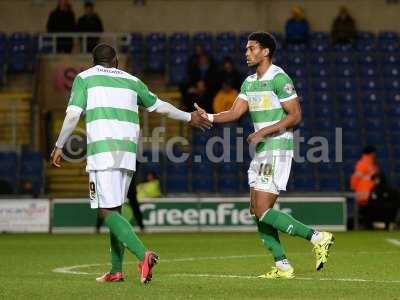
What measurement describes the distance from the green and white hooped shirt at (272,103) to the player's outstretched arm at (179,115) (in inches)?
18.9

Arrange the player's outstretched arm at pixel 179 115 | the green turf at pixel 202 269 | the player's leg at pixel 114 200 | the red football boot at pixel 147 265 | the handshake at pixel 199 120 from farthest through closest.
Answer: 1. the handshake at pixel 199 120
2. the player's outstretched arm at pixel 179 115
3. the player's leg at pixel 114 200
4. the red football boot at pixel 147 265
5. the green turf at pixel 202 269

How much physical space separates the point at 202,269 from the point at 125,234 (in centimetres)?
251

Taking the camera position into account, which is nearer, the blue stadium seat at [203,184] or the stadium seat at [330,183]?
the blue stadium seat at [203,184]

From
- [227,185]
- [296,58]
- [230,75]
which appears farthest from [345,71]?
[227,185]

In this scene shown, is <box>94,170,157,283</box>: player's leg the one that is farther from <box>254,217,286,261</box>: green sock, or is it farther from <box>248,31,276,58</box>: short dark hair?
<box>248,31,276,58</box>: short dark hair

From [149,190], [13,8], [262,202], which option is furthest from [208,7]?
[262,202]

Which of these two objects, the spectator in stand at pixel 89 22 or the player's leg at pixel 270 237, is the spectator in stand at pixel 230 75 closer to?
the spectator in stand at pixel 89 22

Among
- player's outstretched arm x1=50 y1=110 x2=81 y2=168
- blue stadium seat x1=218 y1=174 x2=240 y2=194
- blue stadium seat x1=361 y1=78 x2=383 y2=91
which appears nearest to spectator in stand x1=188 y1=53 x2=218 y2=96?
blue stadium seat x1=218 y1=174 x2=240 y2=194

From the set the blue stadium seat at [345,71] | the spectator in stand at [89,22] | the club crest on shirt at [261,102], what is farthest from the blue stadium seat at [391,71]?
the club crest on shirt at [261,102]

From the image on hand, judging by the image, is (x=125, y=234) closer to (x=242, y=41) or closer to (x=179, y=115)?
(x=179, y=115)

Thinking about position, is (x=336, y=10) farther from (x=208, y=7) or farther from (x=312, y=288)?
(x=312, y=288)

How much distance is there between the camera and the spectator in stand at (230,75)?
25.4 metres

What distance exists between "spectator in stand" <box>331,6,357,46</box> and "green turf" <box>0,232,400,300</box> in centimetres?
911

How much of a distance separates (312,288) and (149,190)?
45.9 feet
